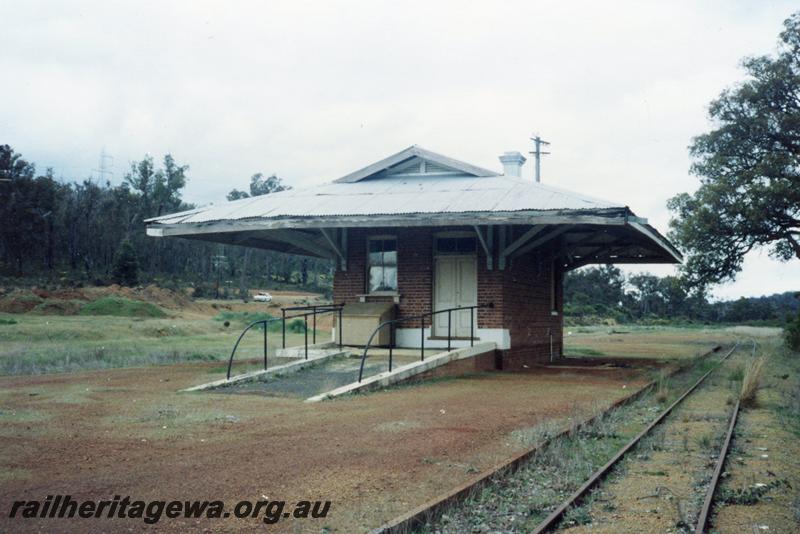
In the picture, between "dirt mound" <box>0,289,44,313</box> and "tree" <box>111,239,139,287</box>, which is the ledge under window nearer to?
"dirt mound" <box>0,289,44,313</box>

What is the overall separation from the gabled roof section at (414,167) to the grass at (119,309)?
24.2 m

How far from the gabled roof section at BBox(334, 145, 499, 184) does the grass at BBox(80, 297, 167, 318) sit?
24214 millimetres

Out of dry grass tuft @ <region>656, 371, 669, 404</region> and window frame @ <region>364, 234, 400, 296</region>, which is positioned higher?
window frame @ <region>364, 234, 400, 296</region>

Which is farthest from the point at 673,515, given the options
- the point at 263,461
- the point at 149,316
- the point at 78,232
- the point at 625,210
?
the point at 78,232

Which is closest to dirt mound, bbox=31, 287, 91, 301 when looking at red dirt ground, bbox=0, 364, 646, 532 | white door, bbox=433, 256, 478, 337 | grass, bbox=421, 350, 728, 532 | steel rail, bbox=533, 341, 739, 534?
white door, bbox=433, 256, 478, 337

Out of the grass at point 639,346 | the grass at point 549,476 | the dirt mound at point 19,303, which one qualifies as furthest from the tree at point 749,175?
the dirt mound at point 19,303

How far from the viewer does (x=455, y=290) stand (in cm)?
1773

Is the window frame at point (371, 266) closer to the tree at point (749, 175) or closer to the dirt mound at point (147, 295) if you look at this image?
the tree at point (749, 175)

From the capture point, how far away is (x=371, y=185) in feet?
65.0

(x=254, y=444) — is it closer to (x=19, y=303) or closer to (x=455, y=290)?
(x=455, y=290)

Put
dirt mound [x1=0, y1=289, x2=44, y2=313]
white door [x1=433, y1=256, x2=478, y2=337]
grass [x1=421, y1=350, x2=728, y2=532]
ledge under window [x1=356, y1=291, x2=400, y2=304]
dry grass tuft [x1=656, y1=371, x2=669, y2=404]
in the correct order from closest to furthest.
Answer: grass [x1=421, y1=350, x2=728, y2=532] < dry grass tuft [x1=656, y1=371, x2=669, y2=404] < white door [x1=433, y1=256, x2=478, y2=337] < ledge under window [x1=356, y1=291, x2=400, y2=304] < dirt mound [x1=0, y1=289, x2=44, y2=313]

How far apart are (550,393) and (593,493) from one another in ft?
21.4

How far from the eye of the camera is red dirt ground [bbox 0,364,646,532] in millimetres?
6254
